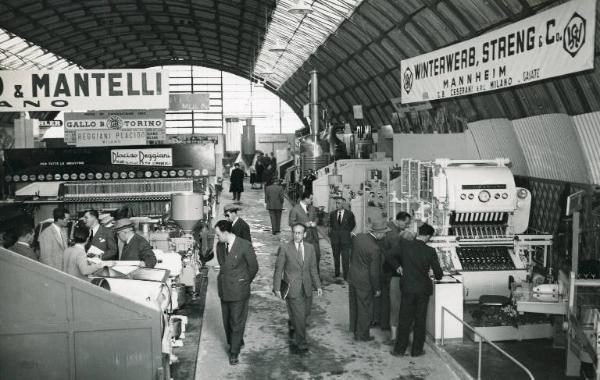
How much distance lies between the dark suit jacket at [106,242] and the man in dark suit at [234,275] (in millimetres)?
2394

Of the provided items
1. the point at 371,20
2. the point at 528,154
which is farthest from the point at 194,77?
the point at 528,154

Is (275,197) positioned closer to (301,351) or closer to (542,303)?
(301,351)

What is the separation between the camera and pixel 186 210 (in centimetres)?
1079

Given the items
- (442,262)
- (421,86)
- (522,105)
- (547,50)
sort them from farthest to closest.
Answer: (522,105) < (421,86) < (442,262) < (547,50)

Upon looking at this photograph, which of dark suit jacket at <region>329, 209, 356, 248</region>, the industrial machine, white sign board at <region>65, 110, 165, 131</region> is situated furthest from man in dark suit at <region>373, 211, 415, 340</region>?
white sign board at <region>65, 110, 165, 131</region>

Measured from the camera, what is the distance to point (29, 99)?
10820 mm

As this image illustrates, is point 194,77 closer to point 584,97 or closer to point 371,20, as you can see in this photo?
point 371,20

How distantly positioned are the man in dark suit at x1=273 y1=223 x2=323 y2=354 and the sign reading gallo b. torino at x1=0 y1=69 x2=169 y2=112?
453cm

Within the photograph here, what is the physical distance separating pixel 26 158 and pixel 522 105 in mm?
10378

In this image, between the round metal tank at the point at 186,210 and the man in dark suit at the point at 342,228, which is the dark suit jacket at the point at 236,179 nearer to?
the man in dark suit at the point at 342,228

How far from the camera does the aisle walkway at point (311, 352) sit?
718 centimetres

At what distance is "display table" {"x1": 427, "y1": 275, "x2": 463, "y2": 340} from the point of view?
26.7 feet

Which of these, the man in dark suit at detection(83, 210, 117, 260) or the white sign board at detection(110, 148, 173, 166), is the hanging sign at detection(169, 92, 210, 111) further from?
the man in dark suit at detection(83, 210, 117, 260)

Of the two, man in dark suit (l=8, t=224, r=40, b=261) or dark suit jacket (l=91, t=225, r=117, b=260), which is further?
dark suit jacket (l=91, t=225, r=117, b=260)
